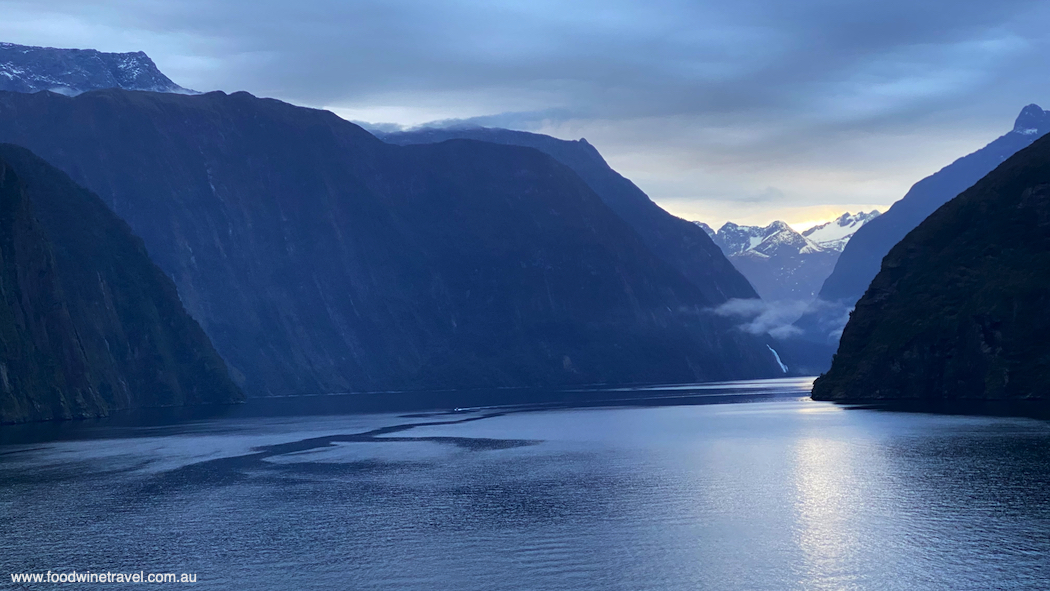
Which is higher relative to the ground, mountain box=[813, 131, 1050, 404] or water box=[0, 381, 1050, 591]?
mountain box=[813, 131, 1050, 404]

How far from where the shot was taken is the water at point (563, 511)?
182 ft

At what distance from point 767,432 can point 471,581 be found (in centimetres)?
9047

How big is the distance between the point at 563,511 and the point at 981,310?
125 metres

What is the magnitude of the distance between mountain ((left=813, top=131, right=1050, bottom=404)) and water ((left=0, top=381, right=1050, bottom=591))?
145ft

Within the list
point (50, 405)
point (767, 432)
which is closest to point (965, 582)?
point (767, 432)

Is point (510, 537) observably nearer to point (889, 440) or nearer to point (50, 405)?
point (889, 440)

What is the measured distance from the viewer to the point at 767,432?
13725 cm

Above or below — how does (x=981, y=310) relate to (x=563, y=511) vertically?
above

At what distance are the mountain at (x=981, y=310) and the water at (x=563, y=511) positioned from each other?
4431 cm

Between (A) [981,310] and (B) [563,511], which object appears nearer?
(B) [563,511]

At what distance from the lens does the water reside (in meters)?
55.6

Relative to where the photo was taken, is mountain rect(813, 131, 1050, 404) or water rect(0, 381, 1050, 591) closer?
water rect(0, 381, 1050, 591)

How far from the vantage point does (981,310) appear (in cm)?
17350

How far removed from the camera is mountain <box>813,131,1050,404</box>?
547 ft
